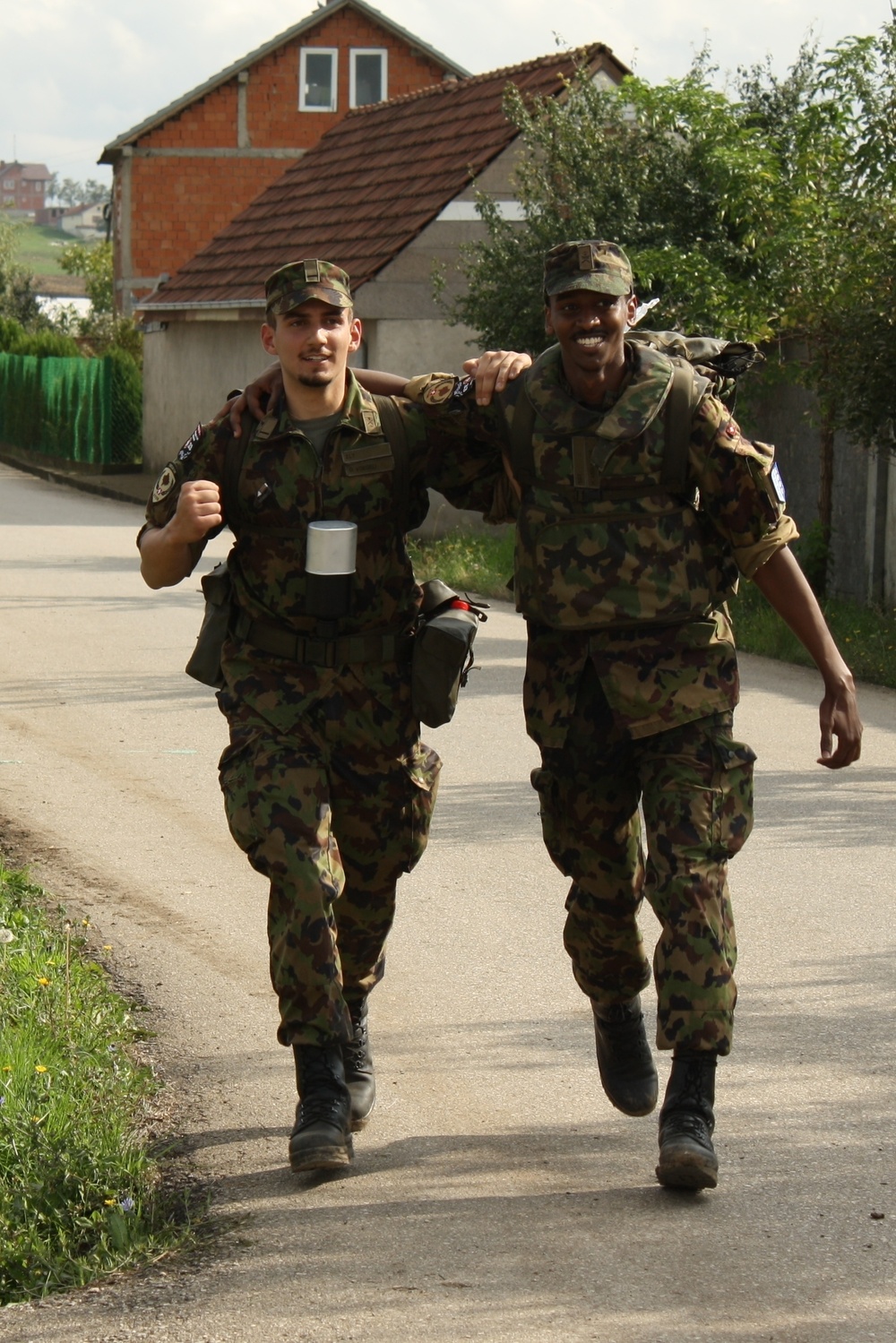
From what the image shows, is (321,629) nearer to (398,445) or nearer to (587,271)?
(398,445)

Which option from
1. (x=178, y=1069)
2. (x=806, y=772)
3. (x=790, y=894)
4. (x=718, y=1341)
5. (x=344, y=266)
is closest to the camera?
(x=718, y=1341)

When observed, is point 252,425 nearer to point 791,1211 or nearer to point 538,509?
point 538,509

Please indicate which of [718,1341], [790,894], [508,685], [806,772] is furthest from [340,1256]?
[508,685]

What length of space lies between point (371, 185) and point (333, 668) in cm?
2189

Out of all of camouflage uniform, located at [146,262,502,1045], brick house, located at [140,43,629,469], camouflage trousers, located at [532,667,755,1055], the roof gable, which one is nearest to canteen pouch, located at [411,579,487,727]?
camouflage uniform, located at [146,262,502,1045]

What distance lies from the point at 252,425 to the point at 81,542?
53.0 feet

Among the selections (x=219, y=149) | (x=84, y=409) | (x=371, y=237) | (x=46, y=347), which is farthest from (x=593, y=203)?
(x=219, y=149)

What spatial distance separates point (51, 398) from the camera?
3591 centimetres

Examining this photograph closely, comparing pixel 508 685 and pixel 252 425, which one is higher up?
pixel 252 425

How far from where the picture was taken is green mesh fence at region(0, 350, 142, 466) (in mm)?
33312

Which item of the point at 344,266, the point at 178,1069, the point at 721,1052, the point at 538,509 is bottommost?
the point at 178,1069

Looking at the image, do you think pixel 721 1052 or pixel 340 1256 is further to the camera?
pixel 721 1052

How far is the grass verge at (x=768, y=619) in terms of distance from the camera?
12.1 metres

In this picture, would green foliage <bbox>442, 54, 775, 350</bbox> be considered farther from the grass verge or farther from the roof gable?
the roof gable
